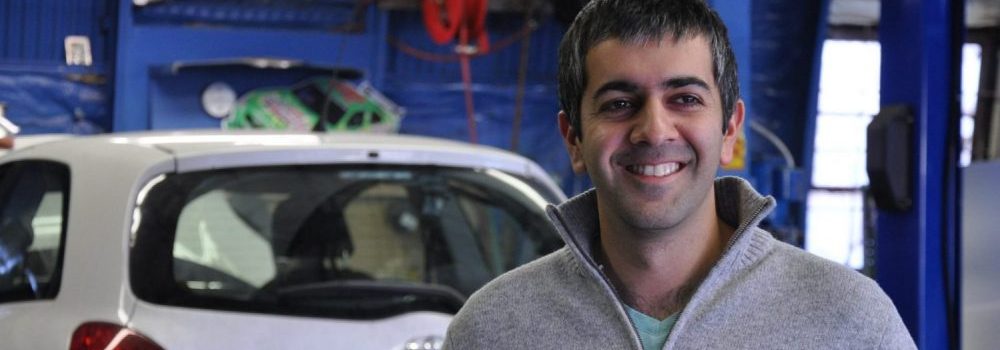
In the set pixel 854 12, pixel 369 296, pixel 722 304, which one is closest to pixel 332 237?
pixel 369 296

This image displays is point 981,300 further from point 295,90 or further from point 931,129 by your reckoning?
point 295,90

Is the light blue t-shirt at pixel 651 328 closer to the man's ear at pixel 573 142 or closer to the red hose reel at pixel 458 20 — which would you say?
the man's ear at pixel 573 142

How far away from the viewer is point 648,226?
182 cm

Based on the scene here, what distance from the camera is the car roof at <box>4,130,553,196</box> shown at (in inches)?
152

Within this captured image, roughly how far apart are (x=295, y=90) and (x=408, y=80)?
2.31 ft

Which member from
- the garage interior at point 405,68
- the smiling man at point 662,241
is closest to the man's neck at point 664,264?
the smiling man at point 662,241

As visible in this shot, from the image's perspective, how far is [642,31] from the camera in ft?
5.93

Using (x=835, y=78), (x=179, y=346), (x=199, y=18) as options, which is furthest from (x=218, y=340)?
(x=835, y=78)

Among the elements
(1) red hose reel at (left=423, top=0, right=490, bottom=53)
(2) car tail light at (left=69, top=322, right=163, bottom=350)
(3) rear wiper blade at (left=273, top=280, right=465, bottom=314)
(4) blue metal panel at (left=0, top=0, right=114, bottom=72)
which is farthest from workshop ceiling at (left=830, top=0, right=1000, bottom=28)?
(2) car tail light at (left=69, top=322, right=163, bottom=350)

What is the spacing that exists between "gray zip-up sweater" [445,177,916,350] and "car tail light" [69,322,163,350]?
1732 mm

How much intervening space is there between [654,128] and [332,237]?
96.4 inches

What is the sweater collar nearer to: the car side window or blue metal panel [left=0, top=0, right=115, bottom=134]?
the car side window

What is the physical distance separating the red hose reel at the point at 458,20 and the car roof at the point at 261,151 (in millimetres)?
4377

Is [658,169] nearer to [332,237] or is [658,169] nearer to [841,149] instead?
[332,237]
